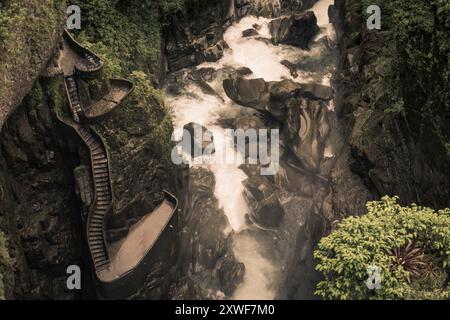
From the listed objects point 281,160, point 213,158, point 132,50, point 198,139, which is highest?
point 132,50

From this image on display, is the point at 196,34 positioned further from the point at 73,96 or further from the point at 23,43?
the point at 23,43

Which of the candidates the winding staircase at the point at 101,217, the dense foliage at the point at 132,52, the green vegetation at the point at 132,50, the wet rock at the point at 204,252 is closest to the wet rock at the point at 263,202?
the wet rock at the point at 204,252

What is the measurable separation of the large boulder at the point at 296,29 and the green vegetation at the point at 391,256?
2359 cm

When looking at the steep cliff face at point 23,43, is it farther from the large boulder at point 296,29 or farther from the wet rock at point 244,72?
the large boulder at point 296,29

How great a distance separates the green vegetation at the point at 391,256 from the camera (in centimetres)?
1321

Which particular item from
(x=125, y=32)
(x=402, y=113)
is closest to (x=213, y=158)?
(x=125, y=32)

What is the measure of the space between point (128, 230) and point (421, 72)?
16.0 meters

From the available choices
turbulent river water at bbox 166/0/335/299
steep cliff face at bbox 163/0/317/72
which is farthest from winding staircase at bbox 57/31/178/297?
steep cliff face at bbox 163/0/317/72

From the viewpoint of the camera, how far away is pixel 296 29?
3500cm

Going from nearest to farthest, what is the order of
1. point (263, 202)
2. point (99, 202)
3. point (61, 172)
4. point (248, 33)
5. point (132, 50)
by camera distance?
point (99, 202) < point (61, 172) < point (263, 202) < point (132, 50) < point (248, 33)

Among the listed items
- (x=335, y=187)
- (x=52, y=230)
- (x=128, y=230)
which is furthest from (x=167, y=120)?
(x=335, y=187)

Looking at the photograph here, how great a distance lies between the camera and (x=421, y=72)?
1792cm

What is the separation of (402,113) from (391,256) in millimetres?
8456
